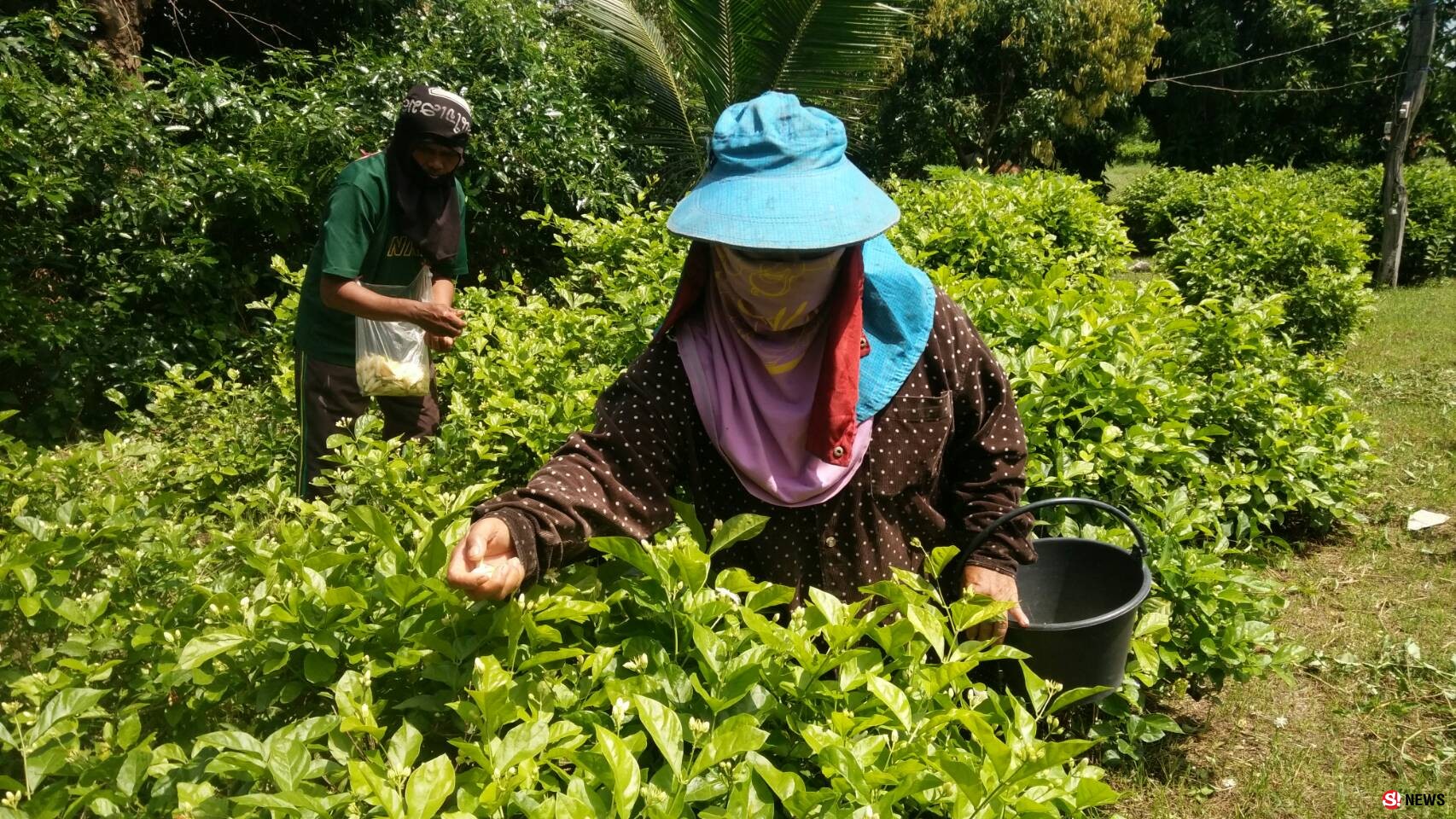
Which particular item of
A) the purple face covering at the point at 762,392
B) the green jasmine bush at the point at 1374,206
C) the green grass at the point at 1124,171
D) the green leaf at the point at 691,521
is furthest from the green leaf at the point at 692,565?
the green grass at the point at 1124,171

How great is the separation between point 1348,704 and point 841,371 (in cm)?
238

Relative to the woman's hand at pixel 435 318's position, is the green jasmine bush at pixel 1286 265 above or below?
below

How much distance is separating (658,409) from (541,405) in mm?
1233

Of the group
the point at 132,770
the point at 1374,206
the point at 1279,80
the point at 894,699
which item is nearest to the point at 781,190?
the point at 894,699

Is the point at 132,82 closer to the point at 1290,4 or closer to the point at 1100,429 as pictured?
the point at 1100,429

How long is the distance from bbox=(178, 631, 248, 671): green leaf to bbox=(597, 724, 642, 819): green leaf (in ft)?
1.79

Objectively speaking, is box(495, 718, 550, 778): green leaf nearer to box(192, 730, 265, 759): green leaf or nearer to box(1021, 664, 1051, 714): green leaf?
box(192, 730, 265, 759): green leaf

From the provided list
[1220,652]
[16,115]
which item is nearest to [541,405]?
[1220,652]

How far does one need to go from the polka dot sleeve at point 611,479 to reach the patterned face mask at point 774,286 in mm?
187

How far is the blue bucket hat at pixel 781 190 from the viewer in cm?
152

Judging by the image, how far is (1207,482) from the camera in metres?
3.23

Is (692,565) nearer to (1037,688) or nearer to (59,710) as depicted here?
(1037,688)

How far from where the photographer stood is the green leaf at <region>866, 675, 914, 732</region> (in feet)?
4.02

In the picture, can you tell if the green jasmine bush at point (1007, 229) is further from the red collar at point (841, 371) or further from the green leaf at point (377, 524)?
the green leaf at point (377, 524)
